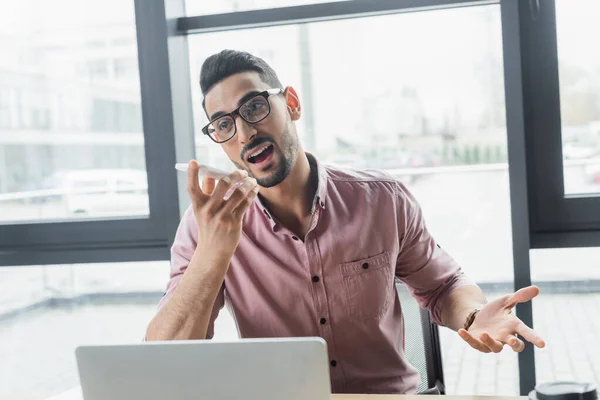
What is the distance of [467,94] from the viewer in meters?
2.18

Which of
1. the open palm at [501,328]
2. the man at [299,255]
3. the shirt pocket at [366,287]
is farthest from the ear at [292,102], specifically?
the open palm at [501,328]

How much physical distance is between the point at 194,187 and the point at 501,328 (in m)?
0.71

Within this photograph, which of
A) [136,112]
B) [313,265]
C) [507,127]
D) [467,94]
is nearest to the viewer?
[313,265]

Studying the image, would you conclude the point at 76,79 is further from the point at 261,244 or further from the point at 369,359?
the point at 369,359

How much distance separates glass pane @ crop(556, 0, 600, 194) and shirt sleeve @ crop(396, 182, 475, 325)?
63 cm

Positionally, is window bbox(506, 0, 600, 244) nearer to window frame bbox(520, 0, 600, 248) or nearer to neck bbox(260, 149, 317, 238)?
window frame bbox(520, 0, 600, 248)

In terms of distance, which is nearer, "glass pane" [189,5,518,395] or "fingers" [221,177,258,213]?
"fingers" [221,177,258,213]

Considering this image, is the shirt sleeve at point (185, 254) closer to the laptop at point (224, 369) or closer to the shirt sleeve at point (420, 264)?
the shirt sleeve at point (420, 264)

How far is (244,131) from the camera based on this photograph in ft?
5.31

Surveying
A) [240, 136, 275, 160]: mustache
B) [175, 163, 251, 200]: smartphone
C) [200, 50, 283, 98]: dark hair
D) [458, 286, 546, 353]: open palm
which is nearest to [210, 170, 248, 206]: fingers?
[175, 163, 251, 200]: smartphone

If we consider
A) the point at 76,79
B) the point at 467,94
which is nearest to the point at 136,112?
the point at 76,79

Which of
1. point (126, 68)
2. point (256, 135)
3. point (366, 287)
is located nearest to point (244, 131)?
point (256, 135)

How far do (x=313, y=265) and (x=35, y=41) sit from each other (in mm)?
1558

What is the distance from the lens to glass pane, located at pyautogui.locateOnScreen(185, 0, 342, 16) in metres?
2.27
